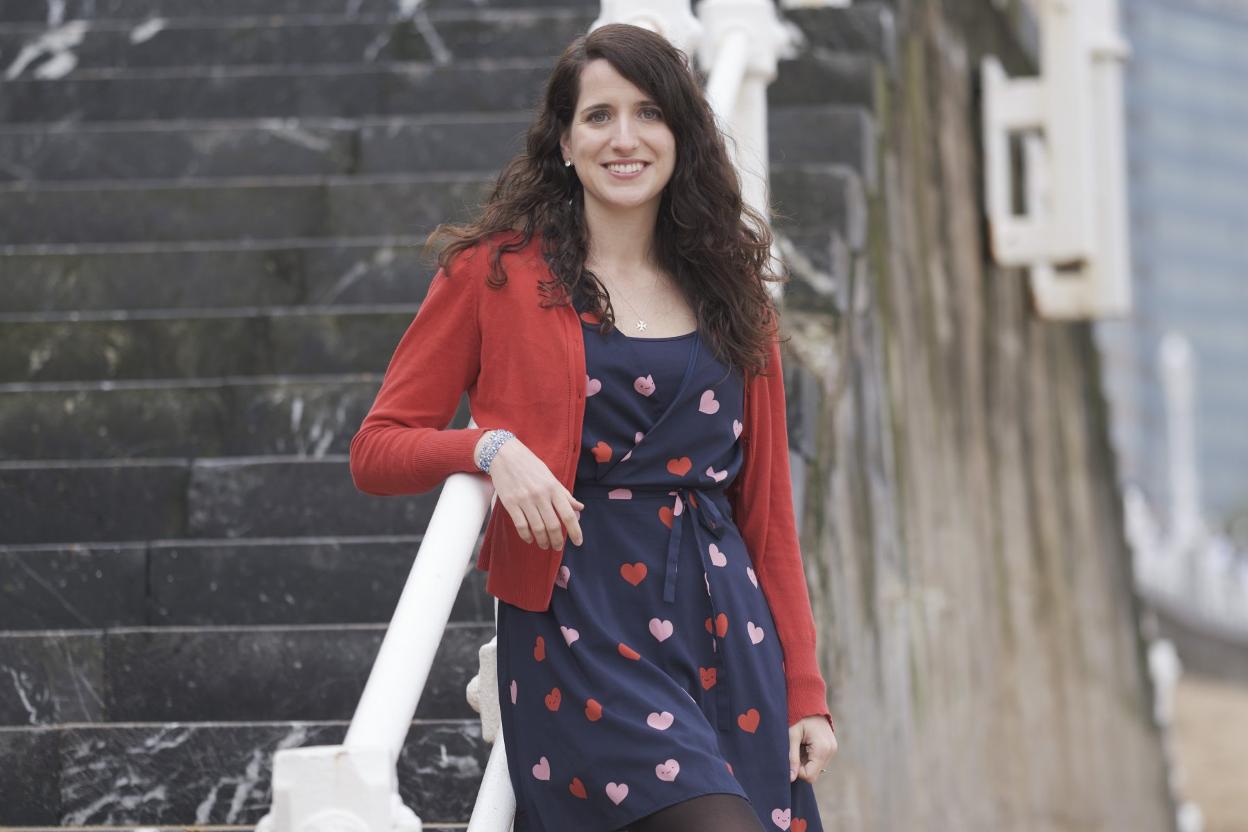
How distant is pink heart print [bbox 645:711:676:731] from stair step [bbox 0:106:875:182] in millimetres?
3557

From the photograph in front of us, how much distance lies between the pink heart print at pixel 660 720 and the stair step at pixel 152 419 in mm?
2527

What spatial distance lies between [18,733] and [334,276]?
182 centimetres

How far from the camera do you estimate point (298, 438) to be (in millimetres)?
4863

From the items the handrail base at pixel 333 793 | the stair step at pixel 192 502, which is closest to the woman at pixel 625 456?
the handrail base at pixel 333 793

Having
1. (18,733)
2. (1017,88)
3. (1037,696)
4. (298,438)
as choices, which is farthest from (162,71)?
(1037,696)

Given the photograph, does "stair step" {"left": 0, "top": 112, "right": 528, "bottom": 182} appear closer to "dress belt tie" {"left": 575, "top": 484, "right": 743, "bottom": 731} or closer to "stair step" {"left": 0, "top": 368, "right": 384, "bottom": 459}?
"stair step" {"left": 0, "top": 368, "right": 384, "bottom": 459}

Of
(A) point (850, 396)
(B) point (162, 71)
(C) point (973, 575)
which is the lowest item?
(C) point (973, 575)

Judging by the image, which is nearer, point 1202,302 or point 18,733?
point 18,733

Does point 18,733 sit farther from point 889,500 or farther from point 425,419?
point 889,500

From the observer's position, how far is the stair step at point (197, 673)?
163 inches

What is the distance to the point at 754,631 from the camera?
265 cm

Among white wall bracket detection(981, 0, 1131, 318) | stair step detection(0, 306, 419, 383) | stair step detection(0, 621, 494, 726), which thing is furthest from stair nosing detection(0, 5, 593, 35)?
stair step detection(0, 621, 494, 726)

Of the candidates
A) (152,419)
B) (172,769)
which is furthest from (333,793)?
(152,419)

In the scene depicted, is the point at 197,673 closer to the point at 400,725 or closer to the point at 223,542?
the point at 223,542
